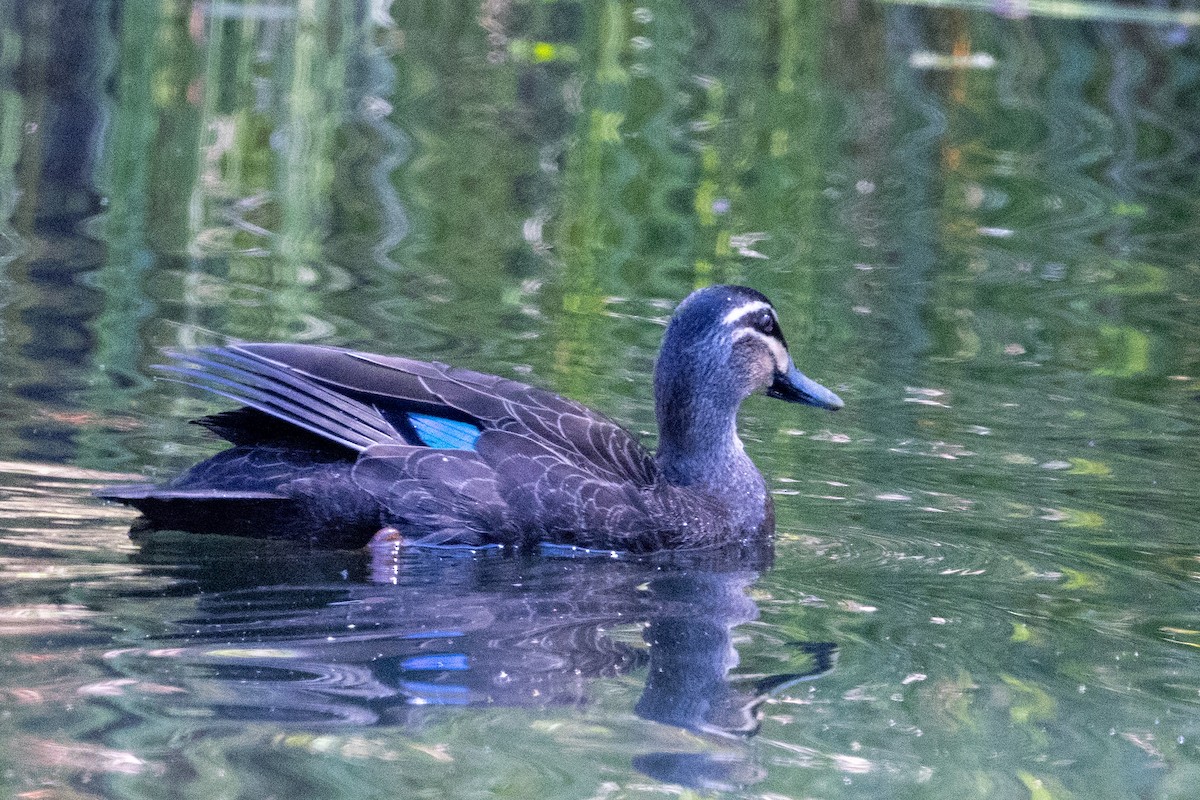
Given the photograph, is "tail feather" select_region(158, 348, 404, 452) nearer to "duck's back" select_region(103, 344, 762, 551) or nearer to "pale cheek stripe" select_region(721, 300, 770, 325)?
"duck's back" select_region(103, 344, 762, 551)

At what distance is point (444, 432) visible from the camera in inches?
248

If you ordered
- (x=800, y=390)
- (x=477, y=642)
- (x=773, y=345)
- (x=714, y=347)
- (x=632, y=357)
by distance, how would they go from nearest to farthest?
(x=477, y=642)
(x=714, y=347)
(x=773, y=345)
(x=800, y=390)
(x=632, y=357)

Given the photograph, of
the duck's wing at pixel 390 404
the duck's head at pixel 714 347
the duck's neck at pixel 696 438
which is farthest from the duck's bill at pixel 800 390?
the duck's wing at pixel 390 404

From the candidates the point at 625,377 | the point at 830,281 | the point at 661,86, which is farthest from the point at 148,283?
the point at 661,86

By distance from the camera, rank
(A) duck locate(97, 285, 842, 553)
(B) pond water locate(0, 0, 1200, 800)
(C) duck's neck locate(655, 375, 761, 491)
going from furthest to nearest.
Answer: (C) duck's neck locate(655, 375, 761, 491) < (A) duck locate(97, 285, 842, 553) < (B) pond water locate(0, 0, 1200, 800)

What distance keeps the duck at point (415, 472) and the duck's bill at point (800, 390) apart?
0.51 meters

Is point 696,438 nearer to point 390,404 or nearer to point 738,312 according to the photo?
point 738,312

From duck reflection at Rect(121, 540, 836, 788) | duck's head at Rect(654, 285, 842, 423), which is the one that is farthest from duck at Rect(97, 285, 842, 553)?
duck's head at Rect(654, 285, 842, 423)

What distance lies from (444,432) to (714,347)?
41.5 inches

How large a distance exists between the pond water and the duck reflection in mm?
21

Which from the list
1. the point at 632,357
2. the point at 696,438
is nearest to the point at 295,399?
the point at 696,438

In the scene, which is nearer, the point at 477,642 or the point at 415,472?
the point at 477,642

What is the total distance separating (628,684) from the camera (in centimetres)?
494

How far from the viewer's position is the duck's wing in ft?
20.0
